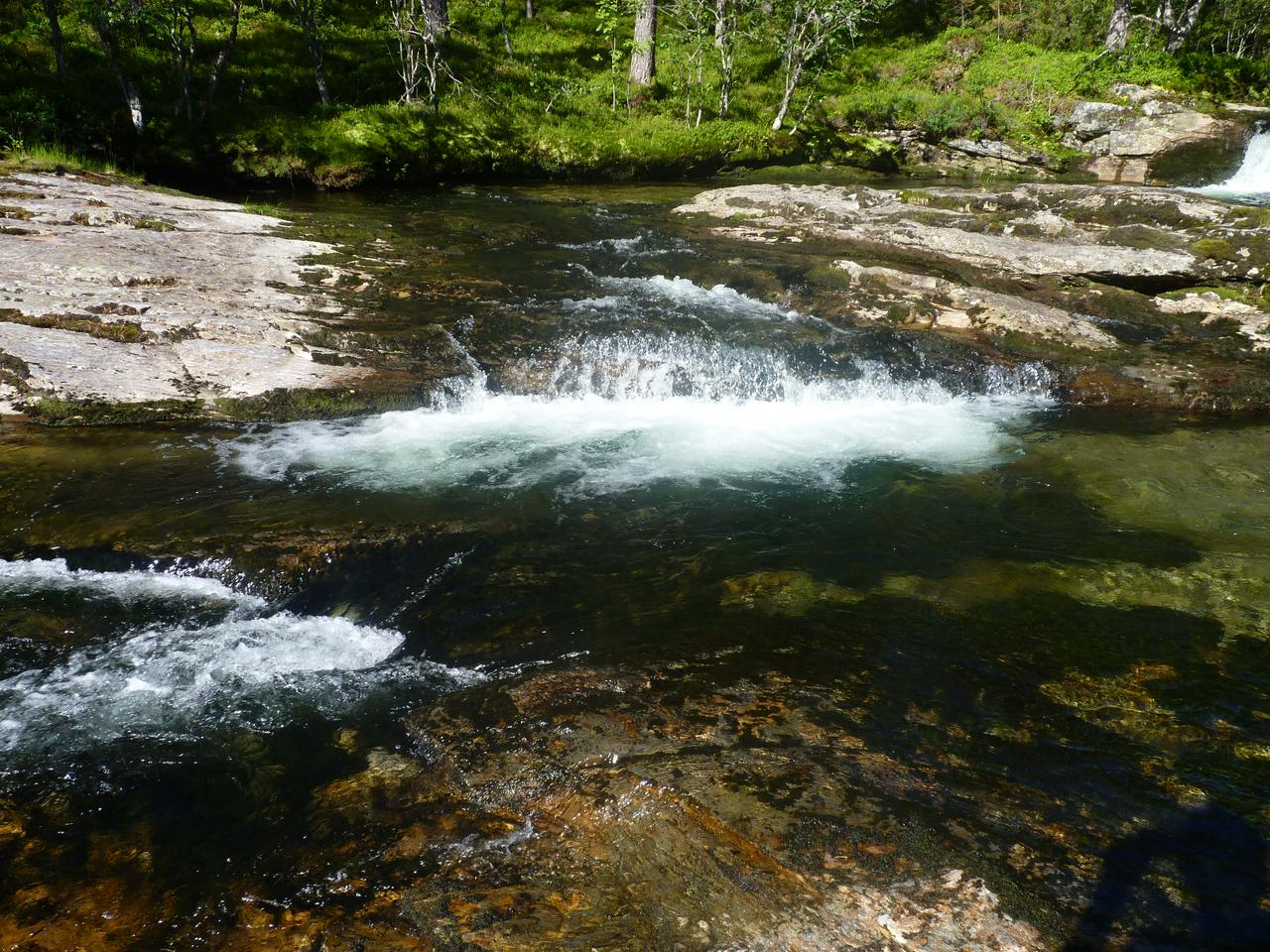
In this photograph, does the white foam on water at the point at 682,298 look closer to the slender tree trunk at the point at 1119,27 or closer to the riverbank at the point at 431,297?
the riverbank at the point at 431,297

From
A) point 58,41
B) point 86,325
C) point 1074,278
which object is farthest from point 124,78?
point 1074,278

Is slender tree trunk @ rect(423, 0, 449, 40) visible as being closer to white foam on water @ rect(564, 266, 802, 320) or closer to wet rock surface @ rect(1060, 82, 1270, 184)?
white foam on water @ rect(564, 266, 802, 320)

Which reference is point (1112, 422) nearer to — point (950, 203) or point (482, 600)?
point (950, 203)

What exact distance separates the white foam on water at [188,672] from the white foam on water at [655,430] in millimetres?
1900

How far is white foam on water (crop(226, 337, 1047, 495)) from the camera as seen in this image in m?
7.40

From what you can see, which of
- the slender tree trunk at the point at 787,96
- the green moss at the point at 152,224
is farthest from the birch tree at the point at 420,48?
the green moss at the point at 152,224

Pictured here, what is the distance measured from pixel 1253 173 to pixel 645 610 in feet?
78.1

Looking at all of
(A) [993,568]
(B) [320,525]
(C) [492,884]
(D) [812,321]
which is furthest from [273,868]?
(D) [812,321]

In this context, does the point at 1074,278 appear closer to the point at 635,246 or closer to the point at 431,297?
the point at 635,246

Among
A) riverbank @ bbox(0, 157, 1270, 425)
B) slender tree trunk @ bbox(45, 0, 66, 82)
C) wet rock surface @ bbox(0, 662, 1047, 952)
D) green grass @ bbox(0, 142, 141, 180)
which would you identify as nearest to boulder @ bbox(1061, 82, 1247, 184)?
riverbank @ bbox(0, 157, 1270, 425)

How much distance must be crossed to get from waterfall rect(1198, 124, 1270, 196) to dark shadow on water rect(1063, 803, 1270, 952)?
2204 centimetres

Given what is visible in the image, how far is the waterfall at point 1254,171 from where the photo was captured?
19.8m

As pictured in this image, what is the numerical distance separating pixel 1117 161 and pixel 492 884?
2668 cm

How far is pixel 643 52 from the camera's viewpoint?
75.8ft
